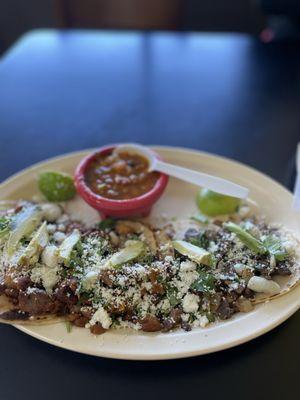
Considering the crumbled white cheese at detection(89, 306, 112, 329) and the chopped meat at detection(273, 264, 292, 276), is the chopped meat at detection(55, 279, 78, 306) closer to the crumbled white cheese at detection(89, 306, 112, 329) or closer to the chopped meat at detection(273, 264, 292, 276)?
the crumbled white cheese at detection(89, 306, 112, 329)

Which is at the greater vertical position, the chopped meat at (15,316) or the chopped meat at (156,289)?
the chopped meat at (156,289)

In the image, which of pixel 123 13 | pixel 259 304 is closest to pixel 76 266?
pixel 259 304

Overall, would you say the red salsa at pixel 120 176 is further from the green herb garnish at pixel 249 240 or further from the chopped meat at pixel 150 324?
the chopped meat at pixel 150 324

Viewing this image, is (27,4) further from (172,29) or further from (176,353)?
(176,353)

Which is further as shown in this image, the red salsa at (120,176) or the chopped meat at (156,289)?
the red salsa at (120,176)

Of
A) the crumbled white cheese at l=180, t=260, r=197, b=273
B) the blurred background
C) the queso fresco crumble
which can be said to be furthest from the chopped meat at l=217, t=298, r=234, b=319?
the blurred background

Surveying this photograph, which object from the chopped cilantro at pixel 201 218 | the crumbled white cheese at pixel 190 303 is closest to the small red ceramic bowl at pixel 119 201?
the chopped cilantro at pixel 201 218

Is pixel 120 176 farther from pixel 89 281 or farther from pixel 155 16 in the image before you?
pixel 155 16
